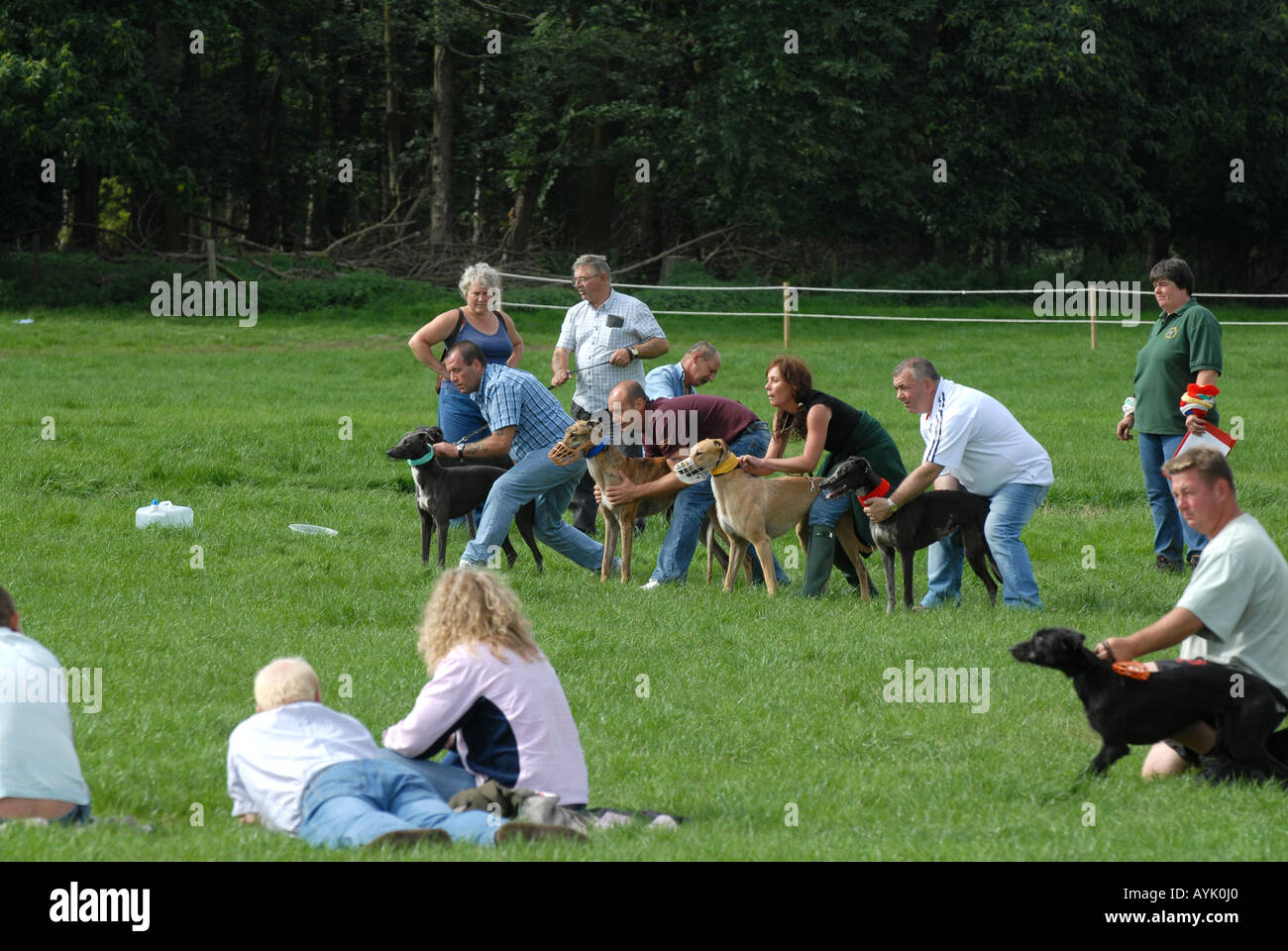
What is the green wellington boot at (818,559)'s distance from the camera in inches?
425

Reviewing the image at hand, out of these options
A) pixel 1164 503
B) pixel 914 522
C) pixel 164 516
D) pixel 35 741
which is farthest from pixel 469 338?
pixel 35 741

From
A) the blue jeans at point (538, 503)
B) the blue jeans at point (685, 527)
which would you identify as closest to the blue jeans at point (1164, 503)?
the blue jeans at point (685, 527)

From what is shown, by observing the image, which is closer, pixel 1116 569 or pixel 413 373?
pixel 1116 569

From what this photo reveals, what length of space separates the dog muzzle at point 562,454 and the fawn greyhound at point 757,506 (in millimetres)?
821

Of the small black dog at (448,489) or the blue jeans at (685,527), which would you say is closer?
the blue jeans at (685,527)

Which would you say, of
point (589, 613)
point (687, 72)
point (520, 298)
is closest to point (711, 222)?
point (687, 72)

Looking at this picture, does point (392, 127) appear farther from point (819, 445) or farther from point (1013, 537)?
point (1013, 537)

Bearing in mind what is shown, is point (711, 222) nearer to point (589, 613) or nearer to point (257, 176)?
point (257, 176)

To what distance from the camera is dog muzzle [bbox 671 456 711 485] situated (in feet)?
34.7

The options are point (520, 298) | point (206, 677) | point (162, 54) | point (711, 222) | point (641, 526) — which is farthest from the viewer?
point (711, 222)

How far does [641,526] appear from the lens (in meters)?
13.1

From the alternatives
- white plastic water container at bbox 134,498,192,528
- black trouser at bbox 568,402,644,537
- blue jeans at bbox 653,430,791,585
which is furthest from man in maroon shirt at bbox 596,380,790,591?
white plastic water container at bbox 134,498,192,528

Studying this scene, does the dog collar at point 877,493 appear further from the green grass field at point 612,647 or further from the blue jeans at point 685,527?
the blue jeans at point 685,527

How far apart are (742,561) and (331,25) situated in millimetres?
30656
